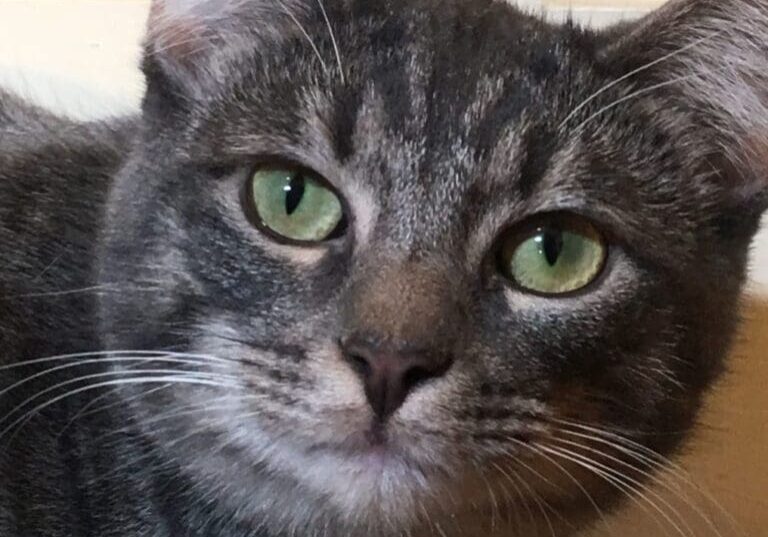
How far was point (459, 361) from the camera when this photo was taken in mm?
854

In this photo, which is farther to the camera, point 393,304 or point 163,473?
point 163,473

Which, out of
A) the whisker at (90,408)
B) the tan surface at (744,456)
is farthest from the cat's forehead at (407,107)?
the tan surface at (744,456)

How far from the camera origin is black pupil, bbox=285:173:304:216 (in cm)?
97

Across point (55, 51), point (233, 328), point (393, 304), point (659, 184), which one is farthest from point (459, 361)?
point (55, 51)

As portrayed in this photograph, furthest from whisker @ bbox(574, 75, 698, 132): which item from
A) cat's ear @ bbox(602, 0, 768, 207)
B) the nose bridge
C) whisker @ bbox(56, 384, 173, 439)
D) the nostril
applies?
whisker @ bbox(56, 384, 173, 439)

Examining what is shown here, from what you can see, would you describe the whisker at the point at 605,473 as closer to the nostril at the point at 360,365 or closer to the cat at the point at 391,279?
the cat at the point at 391,279

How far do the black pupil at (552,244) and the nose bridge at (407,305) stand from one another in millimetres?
106

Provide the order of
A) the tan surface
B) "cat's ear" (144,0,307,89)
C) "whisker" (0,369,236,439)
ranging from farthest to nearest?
the tan surface → "cat's ear" (144,0,307,89) → "whisker" (0,369,236,439)

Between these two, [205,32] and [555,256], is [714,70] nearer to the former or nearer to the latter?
[555,256]

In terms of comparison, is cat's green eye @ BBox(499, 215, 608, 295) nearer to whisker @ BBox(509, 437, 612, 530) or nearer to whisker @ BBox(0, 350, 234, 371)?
whisker @ BBox(509, 437, 612, 530)

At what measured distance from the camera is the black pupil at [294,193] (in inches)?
38.2

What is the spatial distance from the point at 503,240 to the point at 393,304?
0.46ft

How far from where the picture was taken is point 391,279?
878 millimetres

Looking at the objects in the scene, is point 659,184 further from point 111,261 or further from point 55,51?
point 55,51
